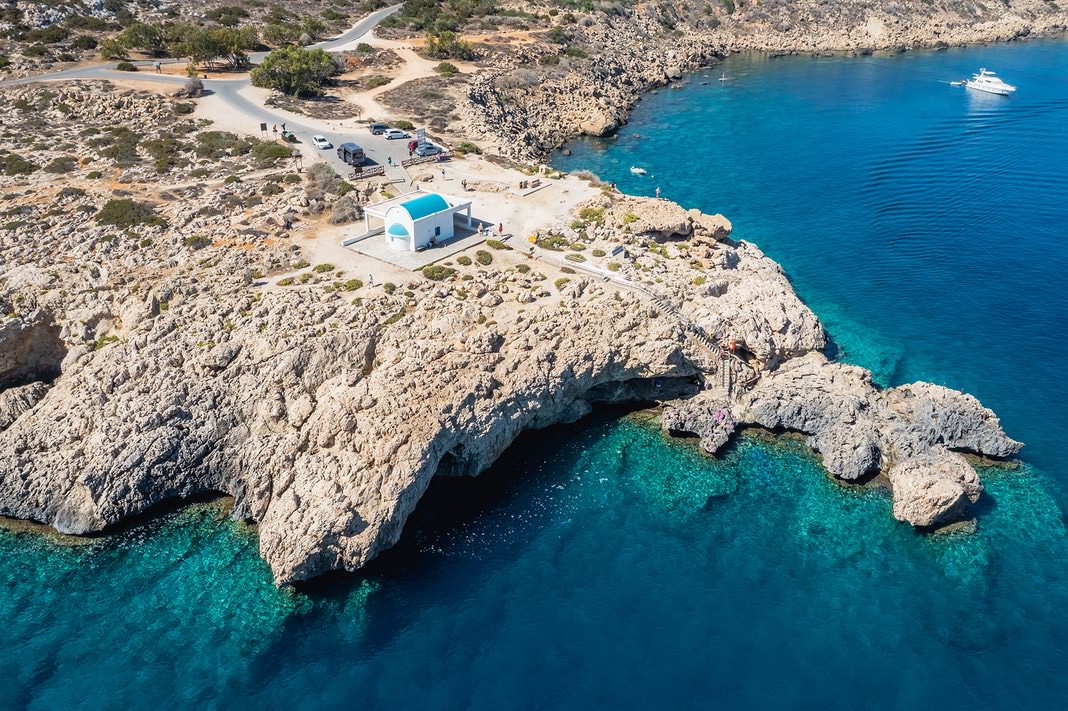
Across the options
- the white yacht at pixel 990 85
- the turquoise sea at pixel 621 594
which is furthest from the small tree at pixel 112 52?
the white yacht at pixel 990 85

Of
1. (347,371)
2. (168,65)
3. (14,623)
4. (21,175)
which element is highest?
(168,65)

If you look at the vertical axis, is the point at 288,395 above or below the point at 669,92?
below

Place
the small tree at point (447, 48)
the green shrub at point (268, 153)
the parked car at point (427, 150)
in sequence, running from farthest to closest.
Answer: the small tree at point (447, 48) → the parked car at point (427, 150) → the green shrub at point (268, 153)

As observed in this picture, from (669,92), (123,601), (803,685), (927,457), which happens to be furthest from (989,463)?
(669,92)

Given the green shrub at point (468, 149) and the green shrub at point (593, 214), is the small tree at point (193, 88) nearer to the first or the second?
the green shrub at point (468, 149)

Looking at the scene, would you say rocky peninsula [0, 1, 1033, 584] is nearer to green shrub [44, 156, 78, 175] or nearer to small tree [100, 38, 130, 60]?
green shrub [44, 156, 78, 175]

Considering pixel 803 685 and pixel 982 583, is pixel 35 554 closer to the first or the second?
pixel 803 685
